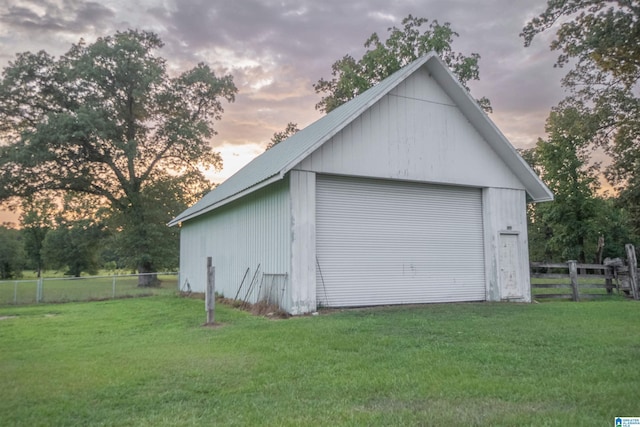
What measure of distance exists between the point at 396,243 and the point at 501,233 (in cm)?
390

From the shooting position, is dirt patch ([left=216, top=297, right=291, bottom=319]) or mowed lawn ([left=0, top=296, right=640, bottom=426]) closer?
mowed lawn ([left=0, top=296, right=640, bottom=426])

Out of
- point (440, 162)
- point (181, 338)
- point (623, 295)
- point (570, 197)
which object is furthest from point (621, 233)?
point (181, 338)

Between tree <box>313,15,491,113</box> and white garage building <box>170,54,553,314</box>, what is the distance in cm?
1620

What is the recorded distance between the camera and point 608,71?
1602 cm

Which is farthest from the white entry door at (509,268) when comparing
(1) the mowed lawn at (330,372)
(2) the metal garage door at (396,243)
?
(1) the mowed lawn at (330,372)

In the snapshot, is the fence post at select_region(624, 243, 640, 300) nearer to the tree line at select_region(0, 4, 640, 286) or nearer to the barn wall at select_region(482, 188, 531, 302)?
the barn wall at select_region(482, 188, 531, 302)

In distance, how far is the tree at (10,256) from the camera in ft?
171

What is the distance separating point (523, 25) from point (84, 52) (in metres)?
24.1

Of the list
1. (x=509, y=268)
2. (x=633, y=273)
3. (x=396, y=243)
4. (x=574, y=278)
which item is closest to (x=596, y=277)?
(x=633, y=273)

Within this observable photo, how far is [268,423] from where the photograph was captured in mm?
3725

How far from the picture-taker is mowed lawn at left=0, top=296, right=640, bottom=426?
398cm

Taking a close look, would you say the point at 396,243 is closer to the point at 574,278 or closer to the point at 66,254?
the point at 574,278

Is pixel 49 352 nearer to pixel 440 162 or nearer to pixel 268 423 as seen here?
pixel 268 423

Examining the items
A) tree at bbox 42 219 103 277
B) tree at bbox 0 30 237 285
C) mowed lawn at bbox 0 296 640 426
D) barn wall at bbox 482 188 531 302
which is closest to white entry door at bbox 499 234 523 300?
barn wall at bbox 482 188 531 302
